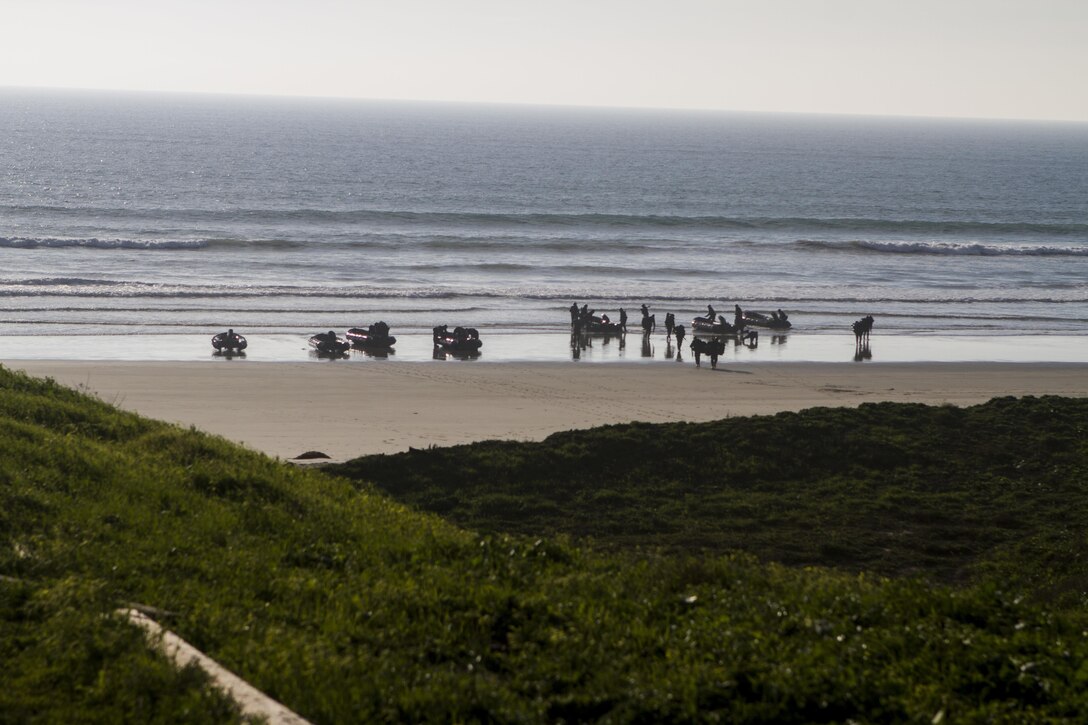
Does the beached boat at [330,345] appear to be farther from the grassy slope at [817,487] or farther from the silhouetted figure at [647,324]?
the grassy slope at [817,487]

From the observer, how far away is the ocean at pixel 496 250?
135ft

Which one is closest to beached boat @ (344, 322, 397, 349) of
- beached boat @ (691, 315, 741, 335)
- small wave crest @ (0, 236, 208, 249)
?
beached boat @ (691, 315, 741, 335)

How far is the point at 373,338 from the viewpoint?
3381cm

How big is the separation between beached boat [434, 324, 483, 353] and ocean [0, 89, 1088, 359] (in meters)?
0.66

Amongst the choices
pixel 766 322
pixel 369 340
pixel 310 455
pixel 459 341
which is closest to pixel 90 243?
pixel 369 340

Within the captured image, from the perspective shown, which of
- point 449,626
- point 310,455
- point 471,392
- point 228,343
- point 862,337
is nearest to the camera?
point 449,626

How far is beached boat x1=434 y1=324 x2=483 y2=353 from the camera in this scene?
33.6m

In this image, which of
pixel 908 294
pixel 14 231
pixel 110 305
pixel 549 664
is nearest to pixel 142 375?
pixel 110 305

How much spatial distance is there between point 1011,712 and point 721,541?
7134 millimetres

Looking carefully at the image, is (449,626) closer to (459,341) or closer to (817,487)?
(817,487)

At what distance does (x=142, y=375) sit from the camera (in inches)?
1123

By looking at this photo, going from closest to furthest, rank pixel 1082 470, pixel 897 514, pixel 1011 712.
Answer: pixel 1011 712 < pixel 897 514 < pixel 1082 470

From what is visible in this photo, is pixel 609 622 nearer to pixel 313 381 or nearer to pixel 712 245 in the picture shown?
pixel 313 381

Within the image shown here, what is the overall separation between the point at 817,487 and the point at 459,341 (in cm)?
1811
